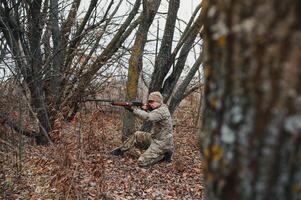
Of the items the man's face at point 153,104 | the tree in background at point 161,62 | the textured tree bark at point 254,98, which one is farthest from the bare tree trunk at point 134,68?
the textured tree bark at point 254,98

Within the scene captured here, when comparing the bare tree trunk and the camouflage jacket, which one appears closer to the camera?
the camouflage jacket

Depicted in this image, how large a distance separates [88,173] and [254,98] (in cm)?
669

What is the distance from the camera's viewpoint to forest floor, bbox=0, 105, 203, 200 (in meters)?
6.84

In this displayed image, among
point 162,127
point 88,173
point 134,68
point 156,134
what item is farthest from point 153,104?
point 88,173

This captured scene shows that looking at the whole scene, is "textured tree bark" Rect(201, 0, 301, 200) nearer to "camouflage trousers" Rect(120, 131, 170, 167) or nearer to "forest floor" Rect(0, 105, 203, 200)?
"forest floor" Rect(0, 105, 203, 200)

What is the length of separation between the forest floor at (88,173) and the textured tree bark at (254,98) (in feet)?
17.4

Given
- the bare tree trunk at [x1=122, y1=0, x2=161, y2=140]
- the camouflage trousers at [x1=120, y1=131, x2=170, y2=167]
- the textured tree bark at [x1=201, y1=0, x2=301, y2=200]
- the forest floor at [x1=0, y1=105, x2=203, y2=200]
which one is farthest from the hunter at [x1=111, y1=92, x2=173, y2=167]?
the textured tree bark at [x1=201, y1=0, x2=301, y2=200]

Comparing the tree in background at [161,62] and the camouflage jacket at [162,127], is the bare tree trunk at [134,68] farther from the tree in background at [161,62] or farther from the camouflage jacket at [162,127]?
the camouflage jacket at [162,127]

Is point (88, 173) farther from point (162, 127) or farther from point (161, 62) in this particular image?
point (161, 62)

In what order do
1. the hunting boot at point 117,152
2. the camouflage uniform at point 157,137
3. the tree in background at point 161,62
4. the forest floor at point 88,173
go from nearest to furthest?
the forest floor at point 88,173
the camouflage uniform at point 157,137
the hunting boot at point 117,152
the tree in background at point 161,62

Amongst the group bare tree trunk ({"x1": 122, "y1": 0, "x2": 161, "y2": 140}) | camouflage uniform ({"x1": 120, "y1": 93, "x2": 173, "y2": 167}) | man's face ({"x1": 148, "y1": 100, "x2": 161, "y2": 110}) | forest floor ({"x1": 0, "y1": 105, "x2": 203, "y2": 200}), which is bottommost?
forest floor ({"x1": 0, "y1": 105, "x2": 203, "y2": 200})

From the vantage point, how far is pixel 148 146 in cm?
1068

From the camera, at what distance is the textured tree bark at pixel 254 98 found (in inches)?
50.2

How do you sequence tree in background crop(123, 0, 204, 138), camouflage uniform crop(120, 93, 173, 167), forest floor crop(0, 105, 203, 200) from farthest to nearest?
tree in background crop(123, 0, 204, 138), camouflage uniform crop(120, 93, 173, 167), forest floor crop(0, 105, 203, 200)
